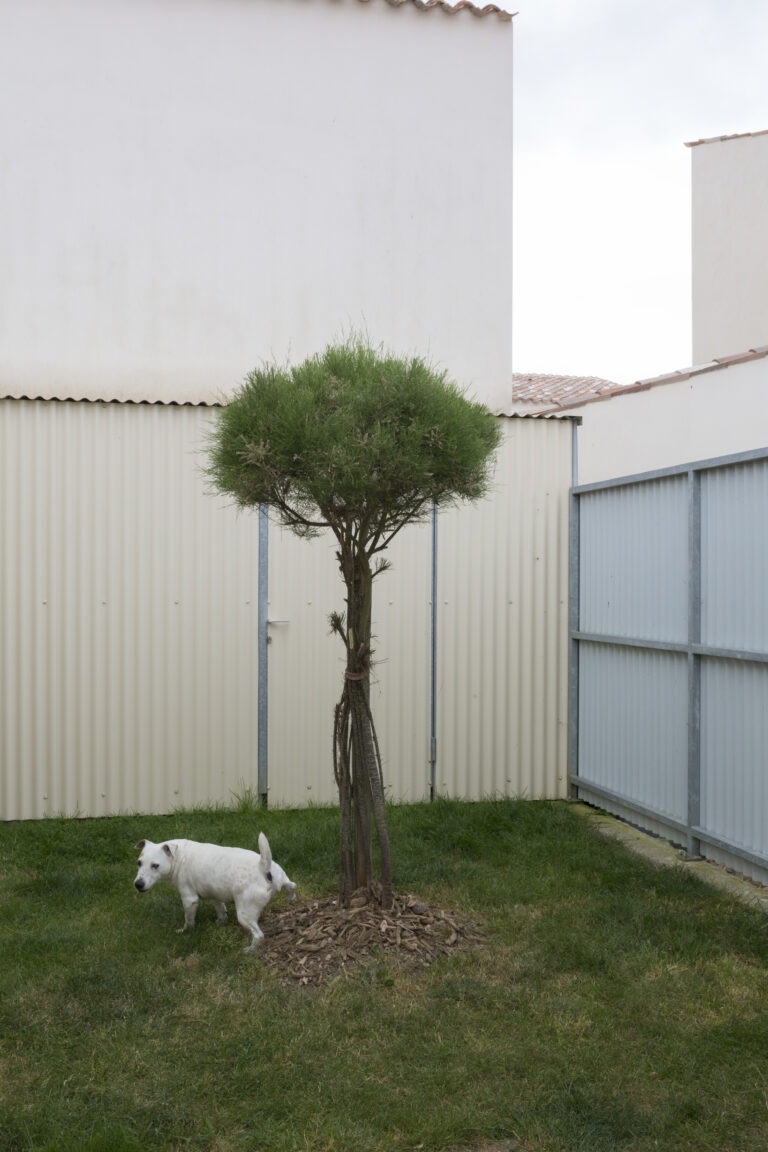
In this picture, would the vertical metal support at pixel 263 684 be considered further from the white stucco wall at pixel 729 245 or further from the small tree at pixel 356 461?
the white stucco wall at pixel 729 245

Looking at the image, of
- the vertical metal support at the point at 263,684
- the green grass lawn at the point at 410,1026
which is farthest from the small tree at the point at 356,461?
the vertical metal support at the point at 263,684

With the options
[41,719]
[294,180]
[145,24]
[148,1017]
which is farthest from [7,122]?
[148,1017]

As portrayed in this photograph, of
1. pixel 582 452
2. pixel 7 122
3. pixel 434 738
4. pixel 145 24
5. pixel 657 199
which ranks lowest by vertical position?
pixel 434 738

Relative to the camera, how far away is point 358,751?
193 inches

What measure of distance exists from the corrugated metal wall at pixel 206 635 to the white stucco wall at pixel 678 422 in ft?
14.6

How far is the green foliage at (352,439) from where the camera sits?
4426 mm

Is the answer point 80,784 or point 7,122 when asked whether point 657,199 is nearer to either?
point 7,122

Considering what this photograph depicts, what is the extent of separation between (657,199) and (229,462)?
14.6 metres

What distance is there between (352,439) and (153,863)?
2.02 m

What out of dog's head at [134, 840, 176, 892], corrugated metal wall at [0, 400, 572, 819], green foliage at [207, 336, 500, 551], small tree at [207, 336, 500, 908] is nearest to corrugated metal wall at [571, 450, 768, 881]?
corrugated metal wall at [0, 400, 572, 819]

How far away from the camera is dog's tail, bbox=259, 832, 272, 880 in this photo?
4500mm

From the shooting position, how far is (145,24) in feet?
27.3

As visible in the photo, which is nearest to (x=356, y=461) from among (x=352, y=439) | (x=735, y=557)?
(x=352, y=439)

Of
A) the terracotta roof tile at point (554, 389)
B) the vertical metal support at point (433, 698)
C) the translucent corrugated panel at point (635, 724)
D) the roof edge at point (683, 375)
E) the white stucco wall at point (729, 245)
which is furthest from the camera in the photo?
the white stucco wall at point (729, 245)
